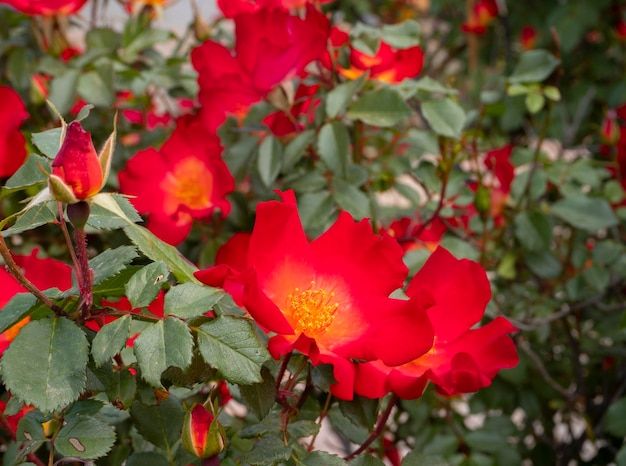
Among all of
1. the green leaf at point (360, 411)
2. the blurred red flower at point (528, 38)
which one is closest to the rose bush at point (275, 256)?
the green leaf at point (360, 411)

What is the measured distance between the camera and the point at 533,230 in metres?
0.98

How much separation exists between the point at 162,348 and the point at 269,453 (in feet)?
0.31

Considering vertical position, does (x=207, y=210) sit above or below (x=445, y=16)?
above

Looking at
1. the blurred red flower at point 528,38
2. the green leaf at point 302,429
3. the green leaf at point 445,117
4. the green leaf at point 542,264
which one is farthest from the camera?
the blurred red flower at point 528,38

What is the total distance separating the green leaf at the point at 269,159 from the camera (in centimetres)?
75

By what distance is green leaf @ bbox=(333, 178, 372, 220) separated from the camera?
2.50 feet

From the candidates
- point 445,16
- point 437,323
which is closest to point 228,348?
point 437,323

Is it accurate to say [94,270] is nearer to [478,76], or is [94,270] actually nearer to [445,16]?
[478,76]

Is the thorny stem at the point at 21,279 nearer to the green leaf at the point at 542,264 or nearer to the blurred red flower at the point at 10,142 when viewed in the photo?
the blurred red flower at the point at 10,142

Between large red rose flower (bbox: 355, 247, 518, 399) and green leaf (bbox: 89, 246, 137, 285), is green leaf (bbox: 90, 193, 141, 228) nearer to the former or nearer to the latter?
green leaf (bbox: 89, 246, 137, 285)

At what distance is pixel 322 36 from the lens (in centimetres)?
70

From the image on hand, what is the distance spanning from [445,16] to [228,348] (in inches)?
90.3

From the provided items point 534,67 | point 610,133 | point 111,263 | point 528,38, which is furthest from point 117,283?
point 528,38

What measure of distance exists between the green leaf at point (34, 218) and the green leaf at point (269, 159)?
1.04 feet
